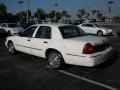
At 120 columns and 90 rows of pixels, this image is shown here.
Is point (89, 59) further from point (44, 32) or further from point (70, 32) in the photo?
point (44, 32)

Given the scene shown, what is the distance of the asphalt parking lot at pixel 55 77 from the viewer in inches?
207

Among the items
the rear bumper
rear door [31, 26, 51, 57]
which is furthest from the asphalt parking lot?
rear door [31, 26, 51, 57]

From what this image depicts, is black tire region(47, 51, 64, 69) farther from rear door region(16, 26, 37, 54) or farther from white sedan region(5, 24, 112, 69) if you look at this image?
rear door region(16, 26, 37, 54)

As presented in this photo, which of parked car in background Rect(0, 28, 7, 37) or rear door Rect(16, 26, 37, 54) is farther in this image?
parked car in background Rect(0, 28, 7, 37)

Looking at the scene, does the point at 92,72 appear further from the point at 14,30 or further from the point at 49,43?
the point at 14,30

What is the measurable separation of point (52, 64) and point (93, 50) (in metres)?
1.64

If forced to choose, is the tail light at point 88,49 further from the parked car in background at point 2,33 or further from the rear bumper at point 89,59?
the parked car in background at point 2,33

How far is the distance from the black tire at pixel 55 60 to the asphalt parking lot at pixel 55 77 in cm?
18

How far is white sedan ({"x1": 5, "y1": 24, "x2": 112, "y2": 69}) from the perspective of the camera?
606cm

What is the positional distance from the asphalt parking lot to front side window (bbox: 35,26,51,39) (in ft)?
3.56

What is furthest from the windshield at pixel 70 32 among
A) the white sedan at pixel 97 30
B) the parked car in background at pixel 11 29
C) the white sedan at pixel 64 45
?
the white sedan at pixel 97 30

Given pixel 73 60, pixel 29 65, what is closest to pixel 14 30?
pixel 29 65

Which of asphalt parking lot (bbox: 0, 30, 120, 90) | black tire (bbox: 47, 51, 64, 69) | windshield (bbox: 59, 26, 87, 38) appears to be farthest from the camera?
windshield (bbox: 59, 26, 87, 38)

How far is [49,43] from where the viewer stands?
6871 mm
